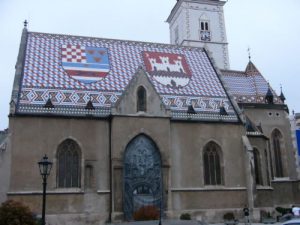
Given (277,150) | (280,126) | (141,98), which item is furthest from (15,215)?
(280,126)

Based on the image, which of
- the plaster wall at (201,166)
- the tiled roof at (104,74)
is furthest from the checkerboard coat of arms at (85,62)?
the plaster wall at (201,166)

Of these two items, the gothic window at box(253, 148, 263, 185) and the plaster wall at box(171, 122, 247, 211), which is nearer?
the plaster wall at box(171, 122, 247, 211)

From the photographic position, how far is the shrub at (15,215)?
19.1 meters

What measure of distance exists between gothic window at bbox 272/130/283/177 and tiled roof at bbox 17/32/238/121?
715cm

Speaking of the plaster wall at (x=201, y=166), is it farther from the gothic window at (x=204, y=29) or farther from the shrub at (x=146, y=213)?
the gothic window at (x=204, y=29)

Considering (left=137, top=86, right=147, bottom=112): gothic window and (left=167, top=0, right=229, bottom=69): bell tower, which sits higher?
(left=167, top=0, right=229, bottom=69): bell tower

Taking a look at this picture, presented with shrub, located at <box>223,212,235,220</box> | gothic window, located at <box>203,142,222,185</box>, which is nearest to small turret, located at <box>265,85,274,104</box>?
gothic window, located at <box>203,142,222,185</box>

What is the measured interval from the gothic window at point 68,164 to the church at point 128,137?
60mm

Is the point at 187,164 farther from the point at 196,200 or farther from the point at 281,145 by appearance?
the point at 281,145

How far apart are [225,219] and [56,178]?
11.1 m

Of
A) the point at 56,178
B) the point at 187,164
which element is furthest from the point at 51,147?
the point at 187,164

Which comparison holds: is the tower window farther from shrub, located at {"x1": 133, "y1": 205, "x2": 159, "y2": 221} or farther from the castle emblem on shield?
shrub, located at {"x1": 133, "y1": 205, "x2": 159, "y2": 221}

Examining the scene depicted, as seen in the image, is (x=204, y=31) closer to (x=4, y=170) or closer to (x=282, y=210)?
(x=282, y=210)

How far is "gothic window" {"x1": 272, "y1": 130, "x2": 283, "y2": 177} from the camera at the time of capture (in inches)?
1420
